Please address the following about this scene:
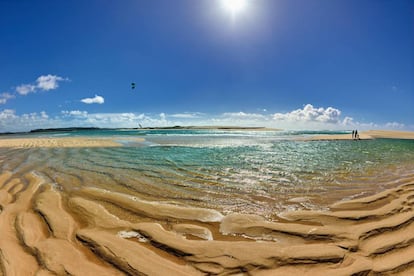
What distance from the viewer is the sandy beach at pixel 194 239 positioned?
3.13 metres

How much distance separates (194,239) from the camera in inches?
158

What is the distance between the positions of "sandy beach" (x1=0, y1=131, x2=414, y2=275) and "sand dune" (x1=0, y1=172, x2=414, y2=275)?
0.02 meters

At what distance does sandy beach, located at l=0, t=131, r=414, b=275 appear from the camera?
10.3 feet

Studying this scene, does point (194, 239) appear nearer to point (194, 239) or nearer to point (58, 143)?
point (194, 239)

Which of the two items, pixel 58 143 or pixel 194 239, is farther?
pixel 58 143

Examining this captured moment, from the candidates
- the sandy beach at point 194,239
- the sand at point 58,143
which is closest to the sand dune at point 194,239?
the sandy beach at point 194,239

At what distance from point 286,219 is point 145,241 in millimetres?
3270

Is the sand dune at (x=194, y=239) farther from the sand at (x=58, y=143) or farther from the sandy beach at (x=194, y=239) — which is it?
the sand at (x=58, y=143)

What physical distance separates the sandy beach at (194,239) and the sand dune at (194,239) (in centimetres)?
2

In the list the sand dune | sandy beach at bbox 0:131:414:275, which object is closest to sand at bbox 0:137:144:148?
sandy beach at bbox 0:131:414:275

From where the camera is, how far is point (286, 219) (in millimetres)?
4957

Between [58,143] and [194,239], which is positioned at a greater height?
[58,143]

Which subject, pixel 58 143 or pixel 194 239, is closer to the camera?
pixel 194 239

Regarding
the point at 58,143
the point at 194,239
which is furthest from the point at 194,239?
the point at 58,143
